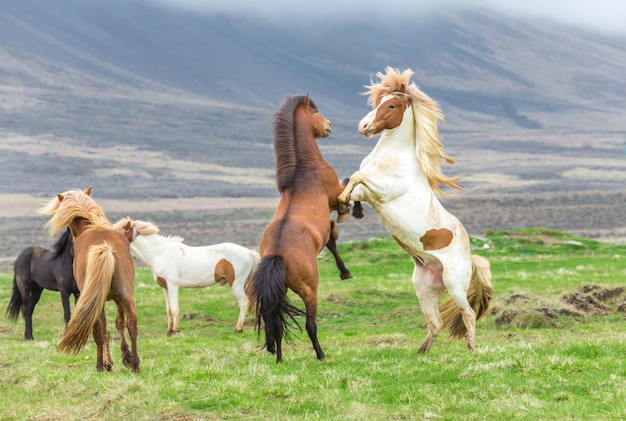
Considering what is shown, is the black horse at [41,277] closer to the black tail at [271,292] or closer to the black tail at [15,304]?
the black tail at [15,304]

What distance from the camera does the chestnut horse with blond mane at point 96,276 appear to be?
9.88 metres

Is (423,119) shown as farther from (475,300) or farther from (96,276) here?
(96,276)

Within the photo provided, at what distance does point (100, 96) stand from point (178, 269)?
16347cm

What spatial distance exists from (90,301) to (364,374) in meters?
3.23

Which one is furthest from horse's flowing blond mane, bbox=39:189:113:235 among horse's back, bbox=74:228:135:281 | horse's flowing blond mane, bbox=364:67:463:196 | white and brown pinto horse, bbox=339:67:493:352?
horse's flowing blond mane, bbox=364:67:463:196

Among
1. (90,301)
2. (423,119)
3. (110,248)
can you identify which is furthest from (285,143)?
(90,301)

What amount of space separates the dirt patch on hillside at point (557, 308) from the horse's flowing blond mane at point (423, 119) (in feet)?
15.7

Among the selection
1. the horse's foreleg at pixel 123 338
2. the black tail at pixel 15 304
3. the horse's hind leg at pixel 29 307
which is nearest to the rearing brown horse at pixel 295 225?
the horse's foreleg at pixel 123 338

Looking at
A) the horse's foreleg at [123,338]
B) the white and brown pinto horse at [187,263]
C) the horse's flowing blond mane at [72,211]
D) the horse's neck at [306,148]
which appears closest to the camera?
the horse's foreleg at [123,338]

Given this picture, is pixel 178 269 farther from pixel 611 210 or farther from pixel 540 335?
pixel 611 210

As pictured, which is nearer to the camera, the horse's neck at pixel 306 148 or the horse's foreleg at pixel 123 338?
the horse's foreleg at pixel 123 338

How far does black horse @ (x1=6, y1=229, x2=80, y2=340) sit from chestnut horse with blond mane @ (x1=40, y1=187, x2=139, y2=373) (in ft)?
18.0

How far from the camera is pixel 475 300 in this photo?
11602 millimetres

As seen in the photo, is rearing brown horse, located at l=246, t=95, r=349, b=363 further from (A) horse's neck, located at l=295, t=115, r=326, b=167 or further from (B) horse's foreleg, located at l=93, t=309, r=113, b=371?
(B) horse's foreleg, located at l=93, t=309, r=113, b=371
